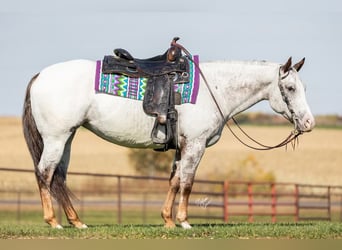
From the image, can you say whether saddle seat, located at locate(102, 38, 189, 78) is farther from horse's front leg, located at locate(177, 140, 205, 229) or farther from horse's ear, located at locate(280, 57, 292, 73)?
horse's ear, located at locate(280, 57, 292, 73)

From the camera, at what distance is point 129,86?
10.6m

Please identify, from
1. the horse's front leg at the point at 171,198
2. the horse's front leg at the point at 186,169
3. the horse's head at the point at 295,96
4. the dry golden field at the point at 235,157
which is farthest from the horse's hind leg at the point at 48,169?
the dry golden field at the point at 235,157

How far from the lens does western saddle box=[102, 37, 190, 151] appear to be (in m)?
10.5

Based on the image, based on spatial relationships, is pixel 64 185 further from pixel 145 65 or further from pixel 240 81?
pixel 240 81

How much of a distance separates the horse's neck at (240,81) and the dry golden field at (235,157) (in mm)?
31274

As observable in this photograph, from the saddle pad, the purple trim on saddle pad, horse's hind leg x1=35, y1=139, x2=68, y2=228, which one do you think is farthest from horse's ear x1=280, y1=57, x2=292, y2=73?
horse's hind leg x1=35, y1=139, x2=68, y2=228

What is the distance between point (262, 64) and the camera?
11.2m

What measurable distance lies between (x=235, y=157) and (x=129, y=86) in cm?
4367

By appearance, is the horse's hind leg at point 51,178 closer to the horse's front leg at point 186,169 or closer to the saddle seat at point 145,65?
the saddle seat at point 145,65

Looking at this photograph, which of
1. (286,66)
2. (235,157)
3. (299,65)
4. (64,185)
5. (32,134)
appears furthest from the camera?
(235,157)

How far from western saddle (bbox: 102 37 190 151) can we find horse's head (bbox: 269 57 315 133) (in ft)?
4.57

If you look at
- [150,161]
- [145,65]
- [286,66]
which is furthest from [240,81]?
[150,161]

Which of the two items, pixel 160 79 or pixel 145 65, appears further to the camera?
pixel 145 65

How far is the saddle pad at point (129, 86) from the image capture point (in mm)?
10477
